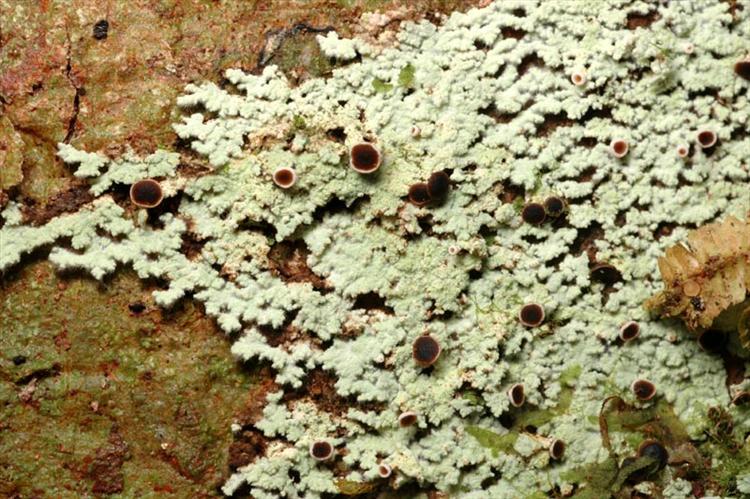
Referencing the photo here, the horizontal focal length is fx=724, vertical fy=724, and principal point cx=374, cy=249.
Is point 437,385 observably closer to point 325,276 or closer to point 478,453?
point 478,453

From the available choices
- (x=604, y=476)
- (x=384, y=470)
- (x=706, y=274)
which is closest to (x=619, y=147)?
(x=706, y=274)

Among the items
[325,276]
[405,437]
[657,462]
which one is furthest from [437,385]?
[657,462]

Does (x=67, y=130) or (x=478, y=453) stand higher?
(x=67, y=130)

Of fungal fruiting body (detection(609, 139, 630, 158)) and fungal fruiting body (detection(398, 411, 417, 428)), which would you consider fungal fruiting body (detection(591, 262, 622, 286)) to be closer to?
fungal fruiting body (detection(609, 139, 630, 158))

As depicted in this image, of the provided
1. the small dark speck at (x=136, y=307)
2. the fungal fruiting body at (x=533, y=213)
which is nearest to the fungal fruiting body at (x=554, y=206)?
the fungal fruiting body at (x=533, y=213)

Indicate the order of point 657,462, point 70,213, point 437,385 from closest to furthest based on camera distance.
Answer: point 70,213 < point 437,385 < point 657,462

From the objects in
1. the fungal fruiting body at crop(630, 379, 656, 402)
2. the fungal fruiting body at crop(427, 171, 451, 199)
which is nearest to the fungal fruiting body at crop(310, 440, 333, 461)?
the fungal fruiting body at crop(427, 171, 451, 199)
